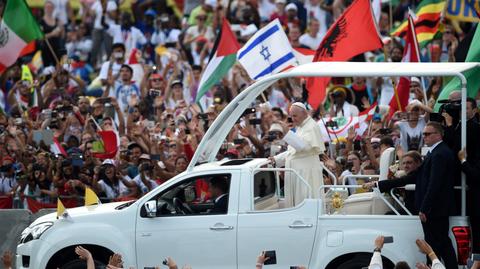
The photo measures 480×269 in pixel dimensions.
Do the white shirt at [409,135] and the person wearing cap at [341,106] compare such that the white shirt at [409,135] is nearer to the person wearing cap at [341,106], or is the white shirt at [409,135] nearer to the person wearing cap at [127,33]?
the person wearing cap at [341,106]

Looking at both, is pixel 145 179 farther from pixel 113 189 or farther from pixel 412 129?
pixel 412 129

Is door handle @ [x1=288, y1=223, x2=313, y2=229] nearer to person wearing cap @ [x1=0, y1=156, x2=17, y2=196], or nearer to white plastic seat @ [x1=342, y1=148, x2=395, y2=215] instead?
white plastic seat @ [x1=342, y1=148, x2=395, y2=215]

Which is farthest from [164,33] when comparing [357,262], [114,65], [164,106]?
[357,262]

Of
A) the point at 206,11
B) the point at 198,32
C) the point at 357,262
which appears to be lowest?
the point at 357,262

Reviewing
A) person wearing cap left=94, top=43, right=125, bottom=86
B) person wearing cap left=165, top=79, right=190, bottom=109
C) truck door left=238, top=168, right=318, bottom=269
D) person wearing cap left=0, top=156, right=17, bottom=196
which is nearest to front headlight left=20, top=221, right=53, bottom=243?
truck door left=238, top=168, right=318, bottom=269

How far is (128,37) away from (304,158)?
47.0 feet

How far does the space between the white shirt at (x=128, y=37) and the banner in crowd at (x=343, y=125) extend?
882 cm

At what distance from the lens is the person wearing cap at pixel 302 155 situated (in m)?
16.7

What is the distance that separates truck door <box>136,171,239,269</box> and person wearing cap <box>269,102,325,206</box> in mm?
673

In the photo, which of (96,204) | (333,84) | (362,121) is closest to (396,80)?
(362,121)

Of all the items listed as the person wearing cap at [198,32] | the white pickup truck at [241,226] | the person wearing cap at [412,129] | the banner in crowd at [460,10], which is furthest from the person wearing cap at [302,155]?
the person wearing cap at [198,32]

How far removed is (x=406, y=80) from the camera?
22.0m

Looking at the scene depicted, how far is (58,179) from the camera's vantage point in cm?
2159

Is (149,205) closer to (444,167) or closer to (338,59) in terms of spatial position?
(444,167)
